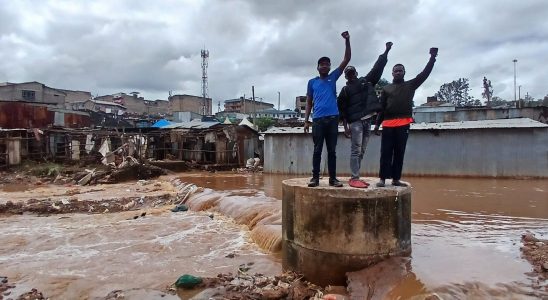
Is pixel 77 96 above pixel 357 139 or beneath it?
above

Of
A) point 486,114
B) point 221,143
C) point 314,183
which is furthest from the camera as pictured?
point 486,114

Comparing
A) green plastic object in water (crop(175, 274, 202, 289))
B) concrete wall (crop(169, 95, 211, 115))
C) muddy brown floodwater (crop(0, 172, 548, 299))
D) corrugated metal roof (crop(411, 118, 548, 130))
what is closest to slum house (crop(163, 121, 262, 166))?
corrugated metal roof (crop(411, 118, 548, 130))

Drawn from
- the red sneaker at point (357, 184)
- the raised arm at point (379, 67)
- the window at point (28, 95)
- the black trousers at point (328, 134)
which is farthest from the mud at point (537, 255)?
the window at point (28, 95)

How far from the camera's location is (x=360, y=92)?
6.14m

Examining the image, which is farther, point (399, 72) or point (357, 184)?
point (399, 72)

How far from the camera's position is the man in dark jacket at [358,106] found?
6078 mm

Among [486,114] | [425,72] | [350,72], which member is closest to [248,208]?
[350,72]

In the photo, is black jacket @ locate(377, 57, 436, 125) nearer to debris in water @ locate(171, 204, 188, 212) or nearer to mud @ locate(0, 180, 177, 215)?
debris in water @ locate(171, 204, 188, 212)

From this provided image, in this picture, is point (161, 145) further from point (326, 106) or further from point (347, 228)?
point (347, 228)

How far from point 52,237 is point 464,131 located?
1770 centimetres

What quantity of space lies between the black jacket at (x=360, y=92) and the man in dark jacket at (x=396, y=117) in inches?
10.1

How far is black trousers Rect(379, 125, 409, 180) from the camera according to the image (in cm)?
610

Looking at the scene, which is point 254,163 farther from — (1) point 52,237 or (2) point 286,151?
(1) point 52,237

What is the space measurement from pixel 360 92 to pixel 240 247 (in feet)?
15.5
